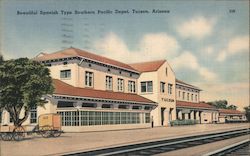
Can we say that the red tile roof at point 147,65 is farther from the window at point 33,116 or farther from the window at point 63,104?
the window at point 33,116

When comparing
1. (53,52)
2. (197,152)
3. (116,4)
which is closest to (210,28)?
(116,4)

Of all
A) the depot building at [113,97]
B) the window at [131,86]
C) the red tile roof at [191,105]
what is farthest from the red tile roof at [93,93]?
the red tile roof at [191,105]

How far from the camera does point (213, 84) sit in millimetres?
14648

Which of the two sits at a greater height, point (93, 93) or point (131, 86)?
point (131, 86)

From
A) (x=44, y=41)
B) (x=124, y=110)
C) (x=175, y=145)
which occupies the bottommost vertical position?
(x=175, y=145)

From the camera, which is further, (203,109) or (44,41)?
(203,109)

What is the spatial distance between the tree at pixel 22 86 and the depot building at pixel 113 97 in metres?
0.48

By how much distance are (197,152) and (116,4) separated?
21.1 ft

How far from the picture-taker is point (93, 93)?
20.4m

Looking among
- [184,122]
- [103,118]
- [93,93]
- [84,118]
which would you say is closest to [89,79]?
[93,93]

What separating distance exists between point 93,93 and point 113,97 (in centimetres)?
110

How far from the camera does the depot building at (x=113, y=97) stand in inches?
714

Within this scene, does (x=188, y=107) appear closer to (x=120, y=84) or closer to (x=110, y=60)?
(x=120, y=84)

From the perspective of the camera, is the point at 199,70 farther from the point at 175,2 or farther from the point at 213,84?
the point at 175,2
